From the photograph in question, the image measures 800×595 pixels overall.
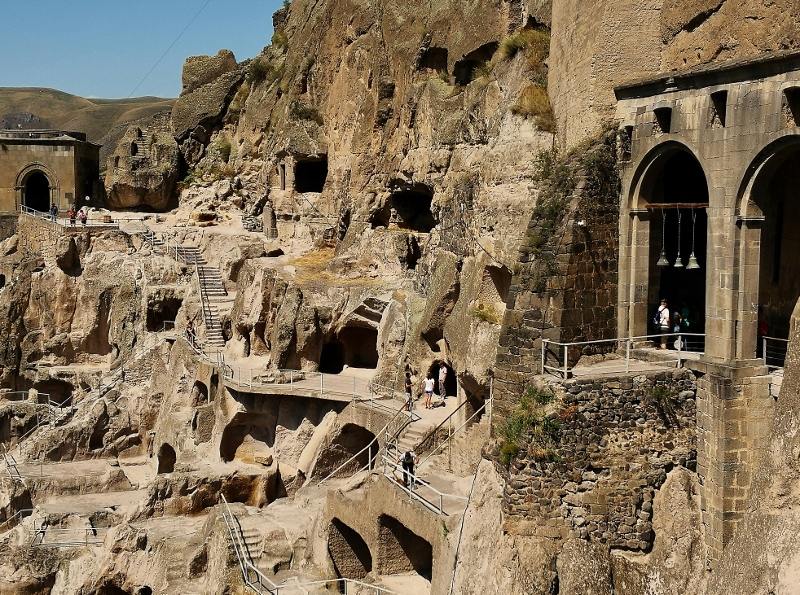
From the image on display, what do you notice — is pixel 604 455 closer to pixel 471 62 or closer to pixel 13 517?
pixel 471 62

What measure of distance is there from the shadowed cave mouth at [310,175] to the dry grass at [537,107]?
18.2 meters

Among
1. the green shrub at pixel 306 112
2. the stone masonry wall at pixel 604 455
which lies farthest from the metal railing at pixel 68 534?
the green shrub at pixel 306 112

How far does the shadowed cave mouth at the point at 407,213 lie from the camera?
29.0 metres

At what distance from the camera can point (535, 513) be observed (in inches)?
529

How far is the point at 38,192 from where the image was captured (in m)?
44.2

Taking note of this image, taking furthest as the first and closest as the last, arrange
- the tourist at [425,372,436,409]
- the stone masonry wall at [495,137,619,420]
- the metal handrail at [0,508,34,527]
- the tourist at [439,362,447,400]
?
1. the metal handrail at [0,508,34,527]
2. the tourist at [439,362,447,400]
3. the tourist at [425,372,436,409]
4. the stone masonry wall at [495,137,619,420]

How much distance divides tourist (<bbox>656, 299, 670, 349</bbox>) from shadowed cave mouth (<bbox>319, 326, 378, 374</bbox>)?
13.2 meters

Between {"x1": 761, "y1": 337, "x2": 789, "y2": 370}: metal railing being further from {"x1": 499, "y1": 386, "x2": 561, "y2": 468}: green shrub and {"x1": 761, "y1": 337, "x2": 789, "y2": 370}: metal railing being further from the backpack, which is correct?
{"x1": 499, "y1": 386, "x2": 561, "y2": 468}: green shrub

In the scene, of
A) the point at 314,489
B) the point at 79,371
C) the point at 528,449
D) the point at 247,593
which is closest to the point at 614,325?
the point at 528,449

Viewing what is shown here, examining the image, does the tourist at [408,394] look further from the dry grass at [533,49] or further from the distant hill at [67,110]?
the distant hill at [67,110]

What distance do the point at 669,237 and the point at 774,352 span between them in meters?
3.01

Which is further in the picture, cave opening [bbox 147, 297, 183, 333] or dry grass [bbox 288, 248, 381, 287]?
cave opening [bbox 147, 297, 183, 333]

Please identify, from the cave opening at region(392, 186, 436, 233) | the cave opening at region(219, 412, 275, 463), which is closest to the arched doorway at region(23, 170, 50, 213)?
the cave opening at region(392, 186, 436, 233)

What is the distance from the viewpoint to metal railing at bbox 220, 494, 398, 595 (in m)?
17.3
